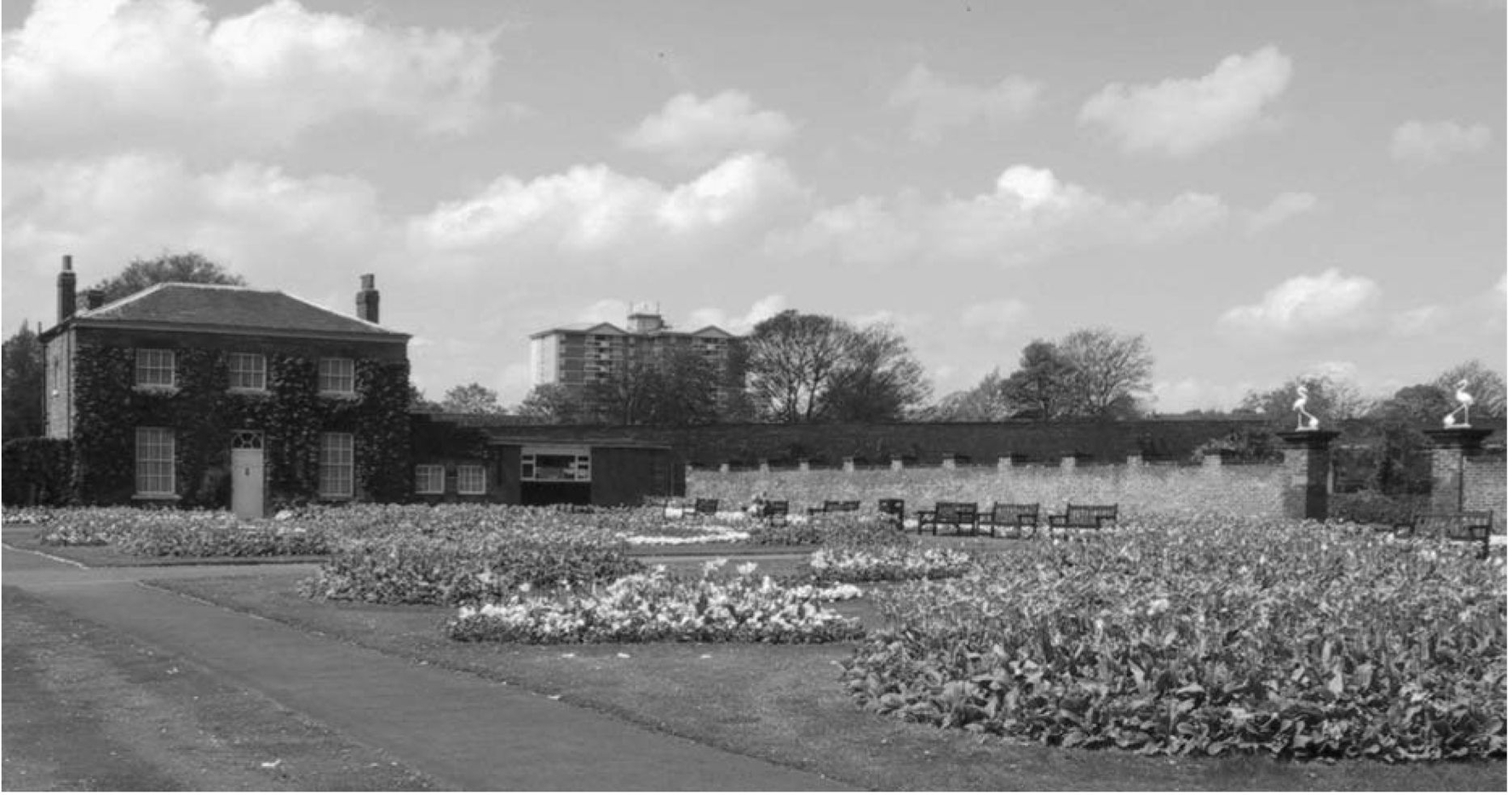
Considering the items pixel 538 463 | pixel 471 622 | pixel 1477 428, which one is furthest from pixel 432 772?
pixel 538 463

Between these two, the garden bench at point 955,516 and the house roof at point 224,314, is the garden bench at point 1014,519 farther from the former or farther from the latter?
the house roof at point 224,314

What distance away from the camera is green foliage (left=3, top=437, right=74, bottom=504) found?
45.9 m

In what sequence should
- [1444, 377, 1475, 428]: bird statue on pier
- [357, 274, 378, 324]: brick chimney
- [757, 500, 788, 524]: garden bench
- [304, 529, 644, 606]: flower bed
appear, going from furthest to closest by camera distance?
[357, 274, 378, 324]: brick chimney, [757, 500, 788, 524]: garden bench, [1444, 377, 1475, 428]: bird statue on pier, [304, 529, 644, 606]: flower bed

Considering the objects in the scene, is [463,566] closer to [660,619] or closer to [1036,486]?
[660,619]

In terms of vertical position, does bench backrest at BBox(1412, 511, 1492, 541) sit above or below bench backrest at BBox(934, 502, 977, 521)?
above

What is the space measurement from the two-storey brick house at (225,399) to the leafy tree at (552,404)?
4373 centimetres

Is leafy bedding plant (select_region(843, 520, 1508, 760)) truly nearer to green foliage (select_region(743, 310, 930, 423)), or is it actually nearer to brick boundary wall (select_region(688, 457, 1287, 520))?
brick boundary wall (select_region(688, 457, 1287, 520))

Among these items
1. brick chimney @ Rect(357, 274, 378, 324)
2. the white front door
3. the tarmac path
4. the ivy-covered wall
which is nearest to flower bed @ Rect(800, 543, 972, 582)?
the tarmac path

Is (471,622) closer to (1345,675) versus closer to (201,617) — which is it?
(201,617)

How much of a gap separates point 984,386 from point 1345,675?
95.5m

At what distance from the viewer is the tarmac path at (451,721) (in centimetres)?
789

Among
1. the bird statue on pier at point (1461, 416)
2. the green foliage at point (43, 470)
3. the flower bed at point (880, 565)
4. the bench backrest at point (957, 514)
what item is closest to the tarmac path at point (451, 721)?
the flower bed at point (880, 565)

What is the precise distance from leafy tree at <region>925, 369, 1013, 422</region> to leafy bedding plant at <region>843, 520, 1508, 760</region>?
84.6m

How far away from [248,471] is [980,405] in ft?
202
